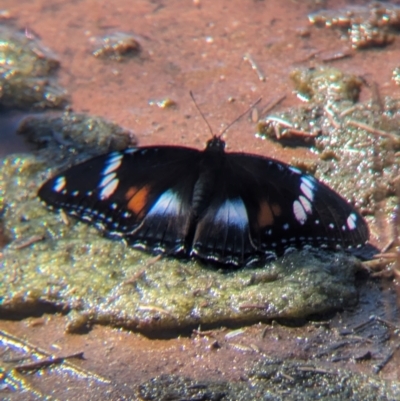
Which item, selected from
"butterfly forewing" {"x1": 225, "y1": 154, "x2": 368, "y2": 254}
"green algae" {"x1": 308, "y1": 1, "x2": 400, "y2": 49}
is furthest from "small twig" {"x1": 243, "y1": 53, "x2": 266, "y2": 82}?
"butterfly forewing" {"x1": 225, "y1": 154, "x2": 368, "y2": 254}

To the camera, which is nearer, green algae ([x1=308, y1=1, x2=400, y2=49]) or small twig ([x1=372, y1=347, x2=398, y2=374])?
small twig ([x1=372, y1=347, x2=398, y2=374])

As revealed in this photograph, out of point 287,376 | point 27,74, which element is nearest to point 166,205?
point 287,376

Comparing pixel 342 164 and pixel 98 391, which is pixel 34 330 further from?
pixel 342 164

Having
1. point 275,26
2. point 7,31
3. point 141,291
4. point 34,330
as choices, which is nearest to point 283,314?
point 141,291

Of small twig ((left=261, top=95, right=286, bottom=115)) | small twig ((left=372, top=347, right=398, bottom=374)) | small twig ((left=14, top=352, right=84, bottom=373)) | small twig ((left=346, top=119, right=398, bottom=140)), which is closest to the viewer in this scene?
small twig ((left=372, top=347, right=398, bottom=374))

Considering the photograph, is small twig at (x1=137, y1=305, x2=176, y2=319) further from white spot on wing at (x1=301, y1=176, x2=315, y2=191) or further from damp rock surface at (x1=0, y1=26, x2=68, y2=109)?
damp rock surface at (x1=0, y1=26, x2=68, y2=109)

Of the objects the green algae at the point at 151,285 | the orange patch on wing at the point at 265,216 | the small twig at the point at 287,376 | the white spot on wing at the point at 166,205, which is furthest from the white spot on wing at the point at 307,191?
the small twig at the point at 287,376

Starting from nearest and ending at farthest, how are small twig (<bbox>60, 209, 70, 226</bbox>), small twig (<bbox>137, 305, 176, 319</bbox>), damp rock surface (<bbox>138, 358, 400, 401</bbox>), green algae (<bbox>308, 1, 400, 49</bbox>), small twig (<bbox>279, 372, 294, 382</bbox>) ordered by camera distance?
damp rock surface (<bbox>138, 358, 400, 401</bbox>)
small twig (<bbox>279, 372, 294, 382</bbox>)
small twig (<bbox>137, 305, 176, 319</bbox>)
small twig (<bbox>60, 209, 70, 226</bbox>)
green algae (<bbox>308, 1, 400, 49</bbox>)
